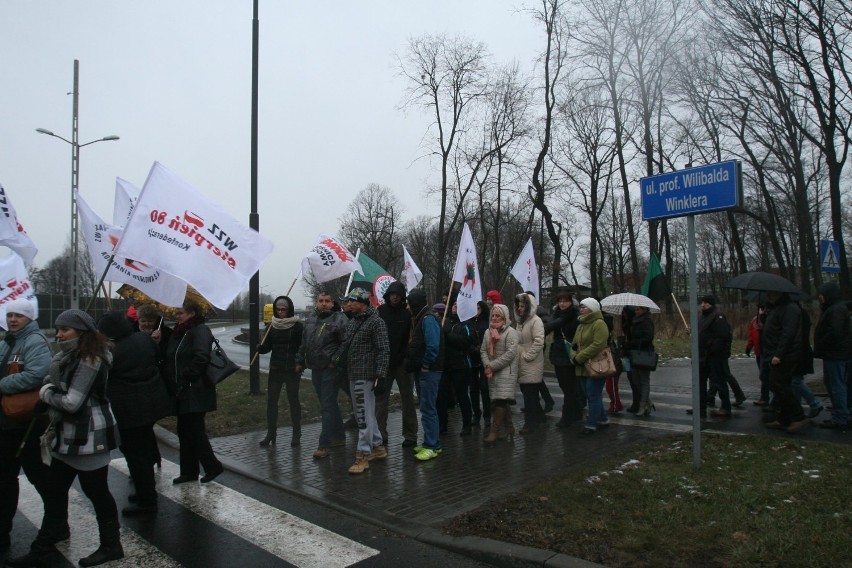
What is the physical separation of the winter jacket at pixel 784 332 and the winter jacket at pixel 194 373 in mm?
6795

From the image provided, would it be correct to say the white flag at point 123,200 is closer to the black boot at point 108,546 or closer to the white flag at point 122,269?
the white flag at point 122,269

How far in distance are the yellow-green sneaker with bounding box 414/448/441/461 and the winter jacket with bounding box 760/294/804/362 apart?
449cm

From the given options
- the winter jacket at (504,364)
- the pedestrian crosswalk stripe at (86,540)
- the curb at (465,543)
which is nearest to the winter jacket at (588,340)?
the winter jacket at (504,364)

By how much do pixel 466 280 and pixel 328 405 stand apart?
2.69 metres

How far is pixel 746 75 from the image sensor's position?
19938 millimetres

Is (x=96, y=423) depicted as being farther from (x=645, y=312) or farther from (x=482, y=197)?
(x=482, y=197)

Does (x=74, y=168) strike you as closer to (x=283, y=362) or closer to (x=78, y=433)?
(x=283, y=362)

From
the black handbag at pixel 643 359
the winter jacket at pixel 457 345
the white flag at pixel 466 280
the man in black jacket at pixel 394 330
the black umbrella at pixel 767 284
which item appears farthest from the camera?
the black handbag at pixel 643 359

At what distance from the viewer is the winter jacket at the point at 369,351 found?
22.2 feet

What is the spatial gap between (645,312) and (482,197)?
80.1ft

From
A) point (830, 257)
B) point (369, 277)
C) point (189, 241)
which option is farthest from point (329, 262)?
point (830, 257)

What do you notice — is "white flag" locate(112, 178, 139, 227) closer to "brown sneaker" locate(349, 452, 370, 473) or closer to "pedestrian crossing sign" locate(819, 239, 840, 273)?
"brown sneaker" locate(349, 452, 370, 473)

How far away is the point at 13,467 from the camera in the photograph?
4789 mm

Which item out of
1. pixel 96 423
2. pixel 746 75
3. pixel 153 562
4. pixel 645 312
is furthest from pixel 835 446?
pixel 746 75
